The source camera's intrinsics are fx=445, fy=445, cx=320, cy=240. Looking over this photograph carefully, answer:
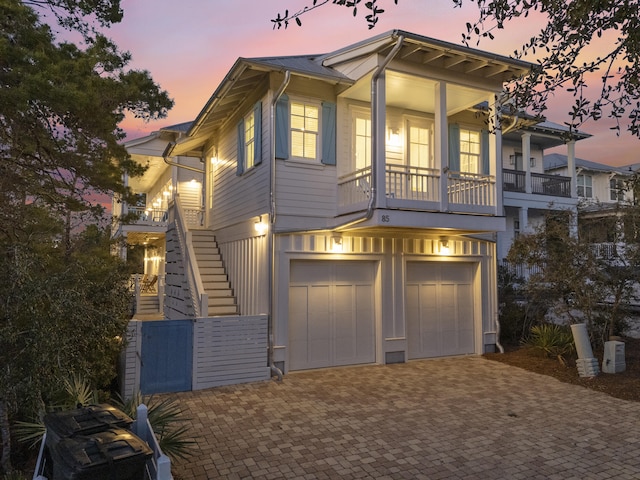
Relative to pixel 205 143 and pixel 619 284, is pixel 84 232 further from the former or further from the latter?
pixel 619 284

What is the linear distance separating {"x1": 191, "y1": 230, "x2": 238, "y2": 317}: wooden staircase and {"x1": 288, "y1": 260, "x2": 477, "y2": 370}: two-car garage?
199 centimetres

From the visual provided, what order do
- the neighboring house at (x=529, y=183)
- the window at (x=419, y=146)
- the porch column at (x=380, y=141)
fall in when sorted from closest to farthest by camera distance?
the porch column at (x=380, y=141) → the window at (x=419, y=146) → the neighboring house at (x=529, y=183)

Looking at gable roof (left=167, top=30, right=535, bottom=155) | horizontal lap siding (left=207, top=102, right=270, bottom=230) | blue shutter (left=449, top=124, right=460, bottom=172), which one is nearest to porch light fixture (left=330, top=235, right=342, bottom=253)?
horizontal lap siding (left=207, top=102, right=270, bottom=230)

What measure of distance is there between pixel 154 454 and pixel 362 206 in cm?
602

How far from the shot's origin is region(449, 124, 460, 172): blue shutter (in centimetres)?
1128

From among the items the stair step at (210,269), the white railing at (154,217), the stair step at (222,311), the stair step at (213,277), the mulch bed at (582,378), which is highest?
the white railing at (154,217)

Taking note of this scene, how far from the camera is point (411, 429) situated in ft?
20.1

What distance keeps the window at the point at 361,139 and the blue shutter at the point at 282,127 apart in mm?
1738

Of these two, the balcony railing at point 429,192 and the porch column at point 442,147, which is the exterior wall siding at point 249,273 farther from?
the porch column at point 442,147

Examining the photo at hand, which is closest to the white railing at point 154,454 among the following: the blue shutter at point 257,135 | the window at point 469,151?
the blue shutter at point 257,135

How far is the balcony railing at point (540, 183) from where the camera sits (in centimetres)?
2033

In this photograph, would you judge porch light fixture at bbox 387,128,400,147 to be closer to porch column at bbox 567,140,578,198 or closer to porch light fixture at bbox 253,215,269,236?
porch light fixture at bbox 253,215,269,236

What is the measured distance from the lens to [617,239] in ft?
33.1

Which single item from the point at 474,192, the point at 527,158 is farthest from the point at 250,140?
the point at 527,158
